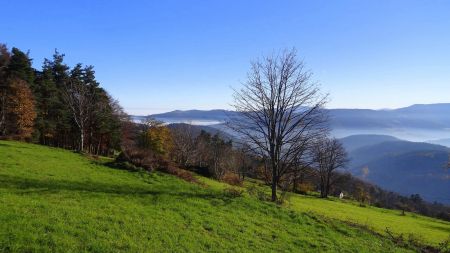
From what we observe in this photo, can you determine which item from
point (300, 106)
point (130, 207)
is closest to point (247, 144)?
point (300, 106)

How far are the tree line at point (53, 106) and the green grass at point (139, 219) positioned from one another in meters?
27.5

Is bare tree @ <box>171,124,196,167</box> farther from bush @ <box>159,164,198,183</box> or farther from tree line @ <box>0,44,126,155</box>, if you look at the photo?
bush @ <box>159,164,198,183</box>

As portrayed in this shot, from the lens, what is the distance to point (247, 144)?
27172 mm

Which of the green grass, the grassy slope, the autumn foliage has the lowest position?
the grassy slope

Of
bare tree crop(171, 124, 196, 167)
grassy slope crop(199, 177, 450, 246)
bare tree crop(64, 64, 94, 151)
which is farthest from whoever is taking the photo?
bare tree crop(171, 124, 196, 167)

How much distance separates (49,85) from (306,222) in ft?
177

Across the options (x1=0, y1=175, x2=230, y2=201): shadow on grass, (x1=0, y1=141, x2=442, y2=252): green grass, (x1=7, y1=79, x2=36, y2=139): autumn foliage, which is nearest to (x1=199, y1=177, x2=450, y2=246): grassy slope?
(x1=0, y1=141, x2=442, y2=252): green grass

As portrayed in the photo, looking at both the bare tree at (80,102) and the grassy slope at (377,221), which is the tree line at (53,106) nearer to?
the bare tree at (80,102)

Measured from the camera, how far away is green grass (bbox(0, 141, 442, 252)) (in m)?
11.2

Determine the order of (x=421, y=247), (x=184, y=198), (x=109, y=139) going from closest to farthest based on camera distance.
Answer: (x=184, y=198) < (x=421, y=247) < (x=109, y=139)

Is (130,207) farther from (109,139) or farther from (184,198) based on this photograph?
(109,139)

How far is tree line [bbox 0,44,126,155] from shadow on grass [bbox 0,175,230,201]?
92.2ft

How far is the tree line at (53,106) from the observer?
51688 mm

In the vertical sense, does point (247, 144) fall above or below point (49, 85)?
below
